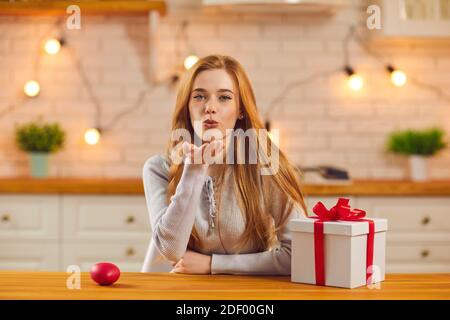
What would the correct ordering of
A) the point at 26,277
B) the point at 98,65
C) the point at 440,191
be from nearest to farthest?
1. the point at 26,277
2. the point at 440,191
3. the point at 98,65

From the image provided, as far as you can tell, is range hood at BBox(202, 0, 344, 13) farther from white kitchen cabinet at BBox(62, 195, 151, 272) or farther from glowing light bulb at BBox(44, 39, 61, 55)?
white kitchen cabinet at BBox(62, 195, 151, 272)

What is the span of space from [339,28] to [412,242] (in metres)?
1.21

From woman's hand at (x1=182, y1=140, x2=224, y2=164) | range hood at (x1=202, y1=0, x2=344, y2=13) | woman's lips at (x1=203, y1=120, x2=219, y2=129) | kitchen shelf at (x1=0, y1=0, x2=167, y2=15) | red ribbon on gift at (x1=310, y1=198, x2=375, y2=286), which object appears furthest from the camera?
kitchen shelf at (x1=0, y1=0, x2=167, y2=15)

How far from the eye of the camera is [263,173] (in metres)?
2.18

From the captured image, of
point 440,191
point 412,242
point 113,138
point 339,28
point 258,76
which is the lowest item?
point 412,242

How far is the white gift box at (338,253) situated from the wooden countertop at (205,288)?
0.03 meters

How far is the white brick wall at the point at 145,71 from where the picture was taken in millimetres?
3988

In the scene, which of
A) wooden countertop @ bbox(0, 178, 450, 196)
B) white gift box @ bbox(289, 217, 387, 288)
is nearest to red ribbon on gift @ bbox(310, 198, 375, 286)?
white gift box @ bbox(289, 217, 387, 288)

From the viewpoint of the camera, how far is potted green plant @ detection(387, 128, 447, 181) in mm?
3854

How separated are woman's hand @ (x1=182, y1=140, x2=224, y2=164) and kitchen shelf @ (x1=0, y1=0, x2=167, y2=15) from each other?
1.97 m
